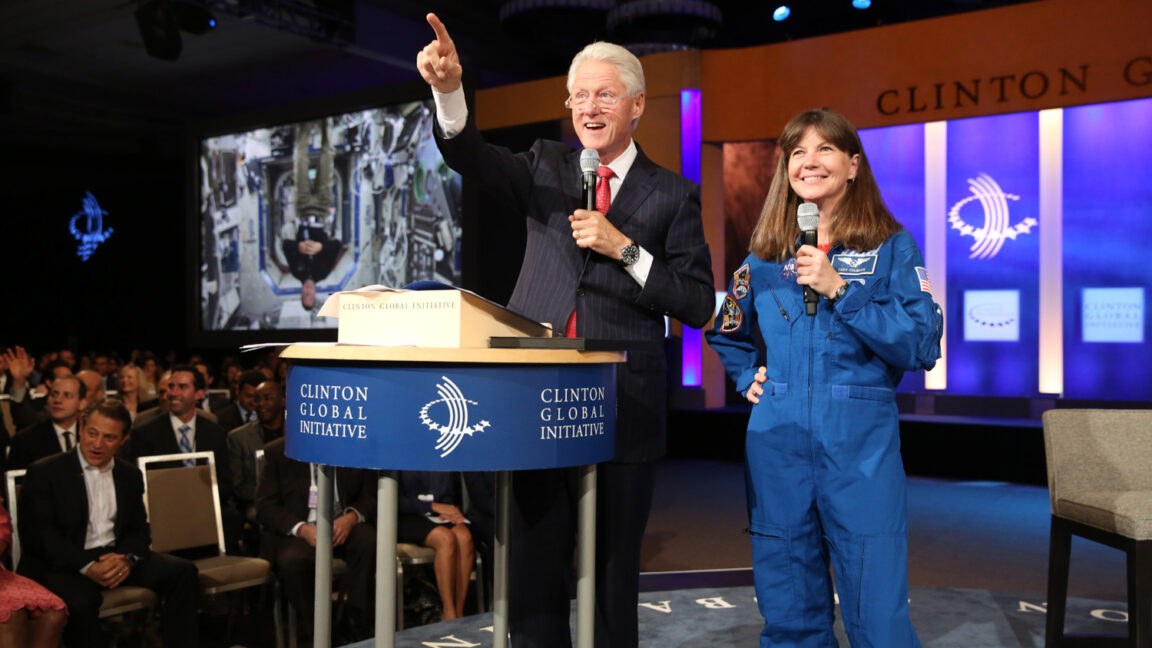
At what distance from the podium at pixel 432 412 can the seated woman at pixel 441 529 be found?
261cm

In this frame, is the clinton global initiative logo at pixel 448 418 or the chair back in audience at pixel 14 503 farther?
the chair back in audience at pixel 14 503

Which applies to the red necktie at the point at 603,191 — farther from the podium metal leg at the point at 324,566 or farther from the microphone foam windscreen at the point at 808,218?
the podium metal leg at the point at 324,566

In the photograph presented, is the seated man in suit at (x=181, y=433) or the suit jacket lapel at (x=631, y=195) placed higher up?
the suit jacket lapel at (x=631, y=195)

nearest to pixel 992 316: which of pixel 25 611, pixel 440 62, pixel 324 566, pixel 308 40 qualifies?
pixel 308 40

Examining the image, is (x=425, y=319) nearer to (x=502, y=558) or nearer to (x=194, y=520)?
(x=502, y=558)

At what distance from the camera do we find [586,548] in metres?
1.74

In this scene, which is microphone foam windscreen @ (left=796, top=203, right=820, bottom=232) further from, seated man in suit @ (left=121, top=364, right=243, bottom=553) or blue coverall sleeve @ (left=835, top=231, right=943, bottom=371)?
seated man in suit @ (left=121, top=364, right=243, bottom=553)

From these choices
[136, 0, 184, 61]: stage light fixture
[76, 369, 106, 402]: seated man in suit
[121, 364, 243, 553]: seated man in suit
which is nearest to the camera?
[121, 364, 243, 553]: seated man in suit

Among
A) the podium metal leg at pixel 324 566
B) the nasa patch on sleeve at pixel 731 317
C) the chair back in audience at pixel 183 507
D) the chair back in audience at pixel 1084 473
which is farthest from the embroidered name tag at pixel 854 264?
the chair back in audience at pixel 183 507

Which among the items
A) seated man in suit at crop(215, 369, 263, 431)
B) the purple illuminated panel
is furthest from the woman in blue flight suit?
the purple illuminated panel

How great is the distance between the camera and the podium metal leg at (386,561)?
1588 millimetres

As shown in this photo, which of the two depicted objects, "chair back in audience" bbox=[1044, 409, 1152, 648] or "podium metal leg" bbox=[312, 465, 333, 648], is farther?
"chair back in audience" bbox=[1044, 409, 1152, 648]

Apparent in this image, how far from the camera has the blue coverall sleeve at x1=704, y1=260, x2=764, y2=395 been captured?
2201mm

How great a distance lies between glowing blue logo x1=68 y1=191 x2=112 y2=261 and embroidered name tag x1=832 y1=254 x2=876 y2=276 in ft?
59.6
